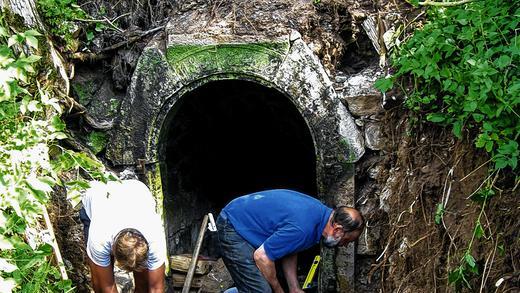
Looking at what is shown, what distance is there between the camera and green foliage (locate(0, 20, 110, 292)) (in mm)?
3420

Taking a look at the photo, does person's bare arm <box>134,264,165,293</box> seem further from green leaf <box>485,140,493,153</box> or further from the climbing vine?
green leaf <box>485,140,493,153</box>

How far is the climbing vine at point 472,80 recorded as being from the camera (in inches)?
158

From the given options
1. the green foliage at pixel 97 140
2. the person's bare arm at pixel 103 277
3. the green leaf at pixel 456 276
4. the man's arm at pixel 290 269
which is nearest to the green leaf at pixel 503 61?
the green leaf at pixel 456 276

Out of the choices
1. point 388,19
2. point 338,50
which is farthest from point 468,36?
point 338,50

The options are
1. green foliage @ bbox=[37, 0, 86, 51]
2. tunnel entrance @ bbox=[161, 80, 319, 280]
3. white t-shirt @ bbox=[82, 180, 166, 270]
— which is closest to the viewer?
white t-shirt @ bbox=[82, 180, 166, 270]

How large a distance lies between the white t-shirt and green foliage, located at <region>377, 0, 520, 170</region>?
2.00 metres

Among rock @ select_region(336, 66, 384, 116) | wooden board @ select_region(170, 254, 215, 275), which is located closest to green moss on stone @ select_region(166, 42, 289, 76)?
rock @ select_region(336, 66, 384, 116)

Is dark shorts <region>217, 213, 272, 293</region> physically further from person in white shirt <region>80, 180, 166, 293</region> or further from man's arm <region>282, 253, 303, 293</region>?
person in white shirt <region>80, 180, 166, 293</region>

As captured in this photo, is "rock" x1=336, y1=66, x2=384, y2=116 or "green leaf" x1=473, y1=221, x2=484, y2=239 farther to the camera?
"rock" x1=336, y1=66, x2=384, y2=116

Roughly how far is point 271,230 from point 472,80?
1767 millimetres

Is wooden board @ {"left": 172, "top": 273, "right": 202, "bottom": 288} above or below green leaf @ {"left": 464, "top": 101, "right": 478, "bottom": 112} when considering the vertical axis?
below

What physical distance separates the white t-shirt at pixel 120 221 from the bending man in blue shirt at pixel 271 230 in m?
0.76

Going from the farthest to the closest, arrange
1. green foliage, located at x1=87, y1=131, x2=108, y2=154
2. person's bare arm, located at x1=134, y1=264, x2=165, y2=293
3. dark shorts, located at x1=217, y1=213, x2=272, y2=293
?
green foliage, located at x1=87, y1=131, x2=108, y2=154 → dark shorts, located at x1=217, y1=213, x2=272, y2=293 → person's bare arm, located at x1=134, y1=264, x2=165, y2=293

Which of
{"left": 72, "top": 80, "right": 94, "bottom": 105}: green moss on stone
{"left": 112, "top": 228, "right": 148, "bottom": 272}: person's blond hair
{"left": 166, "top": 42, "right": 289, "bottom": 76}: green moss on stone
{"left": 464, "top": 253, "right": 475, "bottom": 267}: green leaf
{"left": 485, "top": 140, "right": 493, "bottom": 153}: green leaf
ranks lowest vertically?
{"left": 464, "top": 253, "right": 475, "bottom": 267}: green leaf
